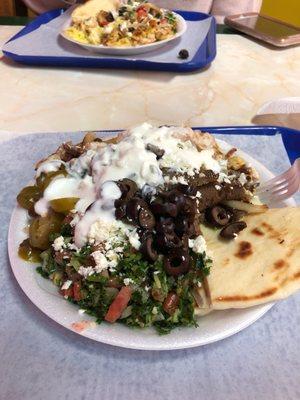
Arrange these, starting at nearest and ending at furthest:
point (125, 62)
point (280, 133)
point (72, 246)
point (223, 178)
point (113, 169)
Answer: point (72, 246) → point (113, 169) → point (223, 178) → point (280, 133) → point (125, 62)

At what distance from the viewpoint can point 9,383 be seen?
1.46 metres

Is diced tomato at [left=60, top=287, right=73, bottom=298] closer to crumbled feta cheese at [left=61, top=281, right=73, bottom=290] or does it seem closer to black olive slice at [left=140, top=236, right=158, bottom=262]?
crumbled feta cheese at [left=61, top=281, right=73, bottom=290]

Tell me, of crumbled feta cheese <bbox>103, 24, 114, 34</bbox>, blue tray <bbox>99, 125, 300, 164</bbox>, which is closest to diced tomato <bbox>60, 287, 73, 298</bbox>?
blue tray <bbox>99, 125, 300, 164</bbox>

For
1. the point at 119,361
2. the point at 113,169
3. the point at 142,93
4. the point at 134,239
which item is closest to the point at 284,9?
the point at 142,93

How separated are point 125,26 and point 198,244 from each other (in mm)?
2545

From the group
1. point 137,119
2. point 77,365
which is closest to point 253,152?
point 137,119

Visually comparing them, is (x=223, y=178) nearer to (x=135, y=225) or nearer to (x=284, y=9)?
(x=135, y=225)

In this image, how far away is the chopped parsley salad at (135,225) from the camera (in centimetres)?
152

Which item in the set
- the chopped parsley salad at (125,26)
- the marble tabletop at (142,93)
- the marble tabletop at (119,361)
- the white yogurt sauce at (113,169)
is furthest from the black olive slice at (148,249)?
the chopped parsley salad at (125,26)

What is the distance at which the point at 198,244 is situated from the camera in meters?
1.57

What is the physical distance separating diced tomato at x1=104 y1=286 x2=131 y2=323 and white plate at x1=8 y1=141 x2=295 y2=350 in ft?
0.12

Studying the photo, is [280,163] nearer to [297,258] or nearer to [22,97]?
[297,258]

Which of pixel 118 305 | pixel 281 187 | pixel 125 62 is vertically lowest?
pixel 125 62

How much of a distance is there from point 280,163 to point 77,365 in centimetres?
154
